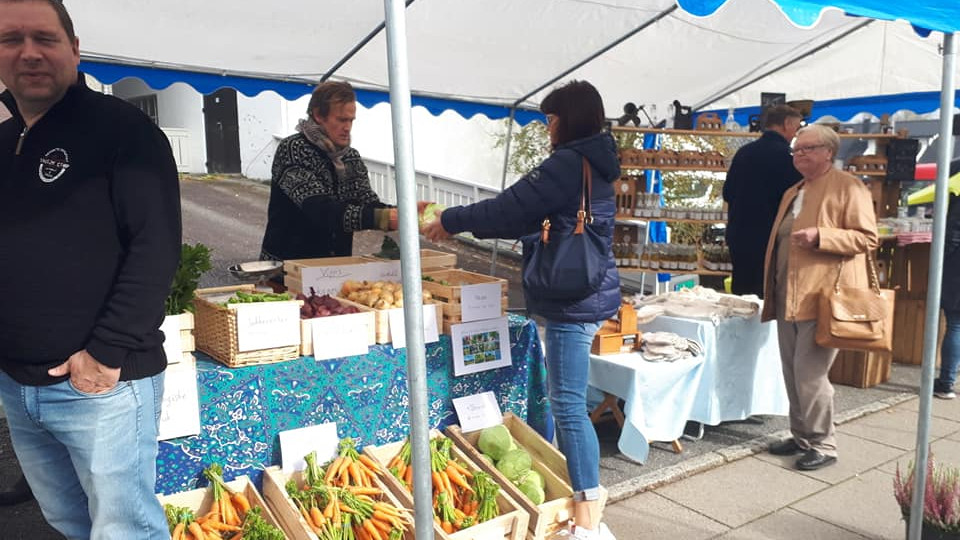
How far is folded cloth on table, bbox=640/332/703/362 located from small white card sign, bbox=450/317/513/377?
1087mm

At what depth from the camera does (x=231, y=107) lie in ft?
55.7

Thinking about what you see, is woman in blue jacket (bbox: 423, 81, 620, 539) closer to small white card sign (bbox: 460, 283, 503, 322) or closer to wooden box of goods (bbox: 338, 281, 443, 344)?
small white card sign (bbox: 460, 283, 503, 322)

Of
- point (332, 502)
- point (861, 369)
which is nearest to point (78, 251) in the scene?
point (332, 502)

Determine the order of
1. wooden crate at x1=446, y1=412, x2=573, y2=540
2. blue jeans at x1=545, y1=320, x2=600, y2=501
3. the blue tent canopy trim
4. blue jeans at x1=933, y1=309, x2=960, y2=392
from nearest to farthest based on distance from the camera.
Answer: wooden crate at x1=446, y1=412, x2=573, y2=540, blue jeans at x1=545, y1=320, x2=600, y2=501, the blue tent canopy trim, blue jeans at x1=933, y1=309, x2=960, y2=392

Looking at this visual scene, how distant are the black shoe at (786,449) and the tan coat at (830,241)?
2.77 feet

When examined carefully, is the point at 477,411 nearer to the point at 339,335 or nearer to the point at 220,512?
the point at 339,335

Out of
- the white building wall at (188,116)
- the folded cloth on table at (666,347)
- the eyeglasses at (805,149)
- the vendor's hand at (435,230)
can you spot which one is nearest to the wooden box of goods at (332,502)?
the vendor's hand at (435,230)

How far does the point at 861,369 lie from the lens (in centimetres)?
549

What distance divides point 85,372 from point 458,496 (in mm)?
A: 1599

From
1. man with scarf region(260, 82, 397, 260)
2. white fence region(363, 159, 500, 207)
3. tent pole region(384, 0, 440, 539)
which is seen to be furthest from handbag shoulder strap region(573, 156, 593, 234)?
white fence region(363, 159, 500, 207)

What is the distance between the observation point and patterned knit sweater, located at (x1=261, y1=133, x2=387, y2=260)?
10.5 ft

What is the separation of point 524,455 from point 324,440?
33.2 inches

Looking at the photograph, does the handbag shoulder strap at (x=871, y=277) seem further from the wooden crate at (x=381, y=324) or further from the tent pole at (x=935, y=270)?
the wooden crate at (x=381, y=324)

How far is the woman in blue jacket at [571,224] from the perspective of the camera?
2.78 meters
